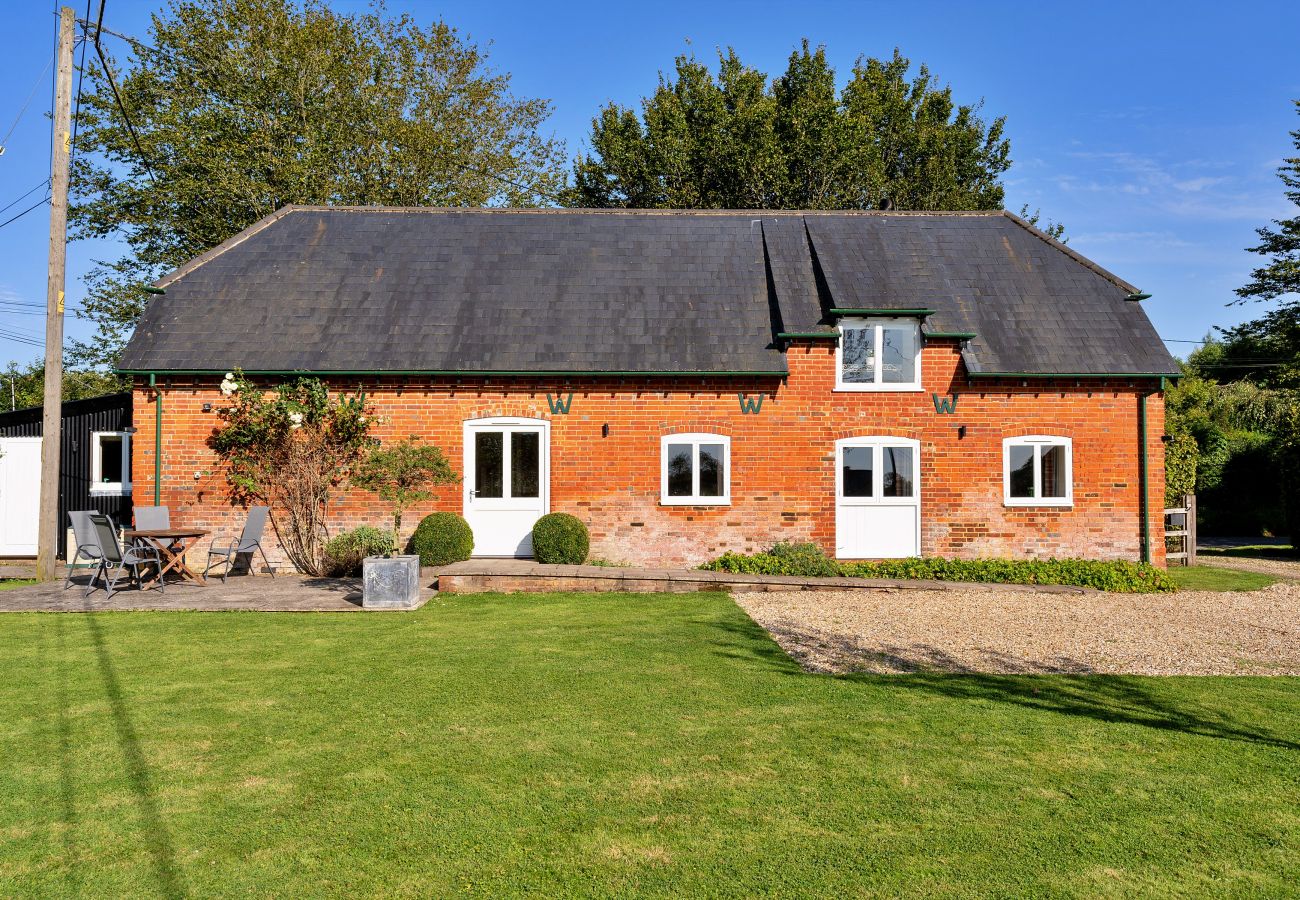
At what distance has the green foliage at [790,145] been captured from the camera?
27.6 m

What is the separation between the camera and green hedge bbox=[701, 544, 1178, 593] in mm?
13195

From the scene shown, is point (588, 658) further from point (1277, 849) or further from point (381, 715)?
point (1277, 849)

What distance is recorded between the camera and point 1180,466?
16.8 meters

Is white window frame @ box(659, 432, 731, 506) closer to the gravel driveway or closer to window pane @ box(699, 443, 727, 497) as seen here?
window pane @ box(699, 443, 727, 497)

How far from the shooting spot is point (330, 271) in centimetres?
1571

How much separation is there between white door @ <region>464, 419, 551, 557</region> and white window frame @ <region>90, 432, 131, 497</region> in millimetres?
7030

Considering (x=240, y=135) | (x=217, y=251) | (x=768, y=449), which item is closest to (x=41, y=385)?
(x=240, y=135)

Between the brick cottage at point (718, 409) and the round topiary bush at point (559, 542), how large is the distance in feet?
2.28

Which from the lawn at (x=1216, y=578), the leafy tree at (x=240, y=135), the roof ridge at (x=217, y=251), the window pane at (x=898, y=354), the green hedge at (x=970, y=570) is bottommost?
the lawn at (x=1216, y=578)

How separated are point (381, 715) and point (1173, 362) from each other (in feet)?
46.2

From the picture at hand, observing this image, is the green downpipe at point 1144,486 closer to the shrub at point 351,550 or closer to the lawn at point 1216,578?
the lawn at point 1216,578

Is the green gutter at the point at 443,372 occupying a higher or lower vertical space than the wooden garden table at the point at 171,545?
higher

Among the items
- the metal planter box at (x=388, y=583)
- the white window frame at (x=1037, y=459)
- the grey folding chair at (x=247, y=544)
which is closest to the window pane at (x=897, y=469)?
the white window frame at (x=1037, y=459)

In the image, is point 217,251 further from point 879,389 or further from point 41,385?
point 41,385
